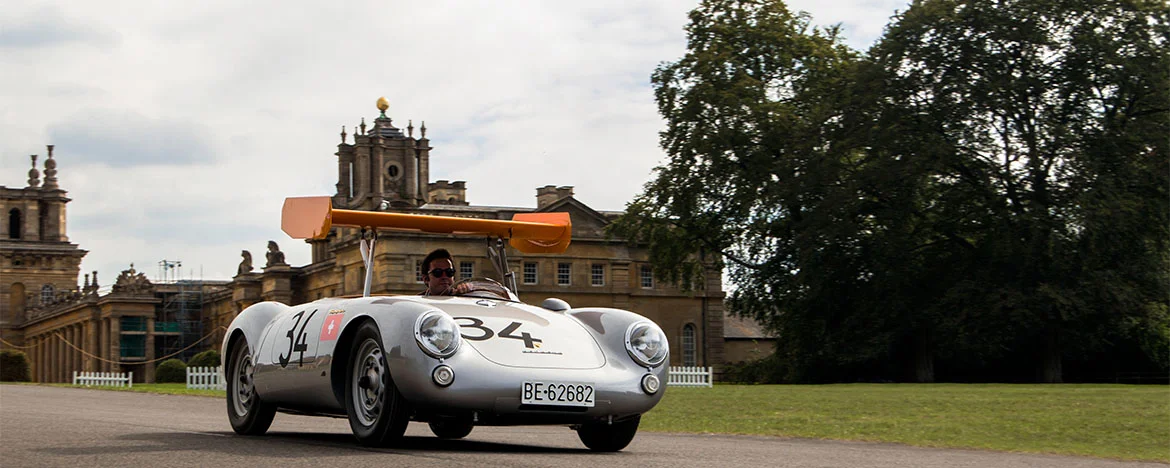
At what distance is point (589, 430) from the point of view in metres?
11.6

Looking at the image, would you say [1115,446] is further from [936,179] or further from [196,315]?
[196,315]

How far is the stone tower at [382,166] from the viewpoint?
114 m

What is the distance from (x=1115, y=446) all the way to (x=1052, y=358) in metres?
34.5

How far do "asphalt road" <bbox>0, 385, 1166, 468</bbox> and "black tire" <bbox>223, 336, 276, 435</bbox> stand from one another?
178 mm

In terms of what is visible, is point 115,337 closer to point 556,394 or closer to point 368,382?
point 368,382

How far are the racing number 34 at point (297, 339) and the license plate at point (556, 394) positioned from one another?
218cm

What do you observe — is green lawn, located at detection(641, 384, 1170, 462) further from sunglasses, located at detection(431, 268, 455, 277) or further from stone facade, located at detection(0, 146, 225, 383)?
stone facade, located at detection(0, 146, 225, 383)

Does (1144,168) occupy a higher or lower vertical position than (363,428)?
higher

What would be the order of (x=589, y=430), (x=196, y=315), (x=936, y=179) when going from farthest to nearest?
(x=196, y=315) → (x=936, y=179) → (x=589, y=430)

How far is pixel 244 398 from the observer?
1322 centimetres

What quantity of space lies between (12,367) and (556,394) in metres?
74.3

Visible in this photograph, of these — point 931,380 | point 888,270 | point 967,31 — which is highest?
point 967,31

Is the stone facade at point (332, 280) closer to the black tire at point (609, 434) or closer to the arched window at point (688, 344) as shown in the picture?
the arched window at point (688, 344)

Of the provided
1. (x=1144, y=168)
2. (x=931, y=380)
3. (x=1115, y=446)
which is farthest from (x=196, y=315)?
(x=1115, y=446)
